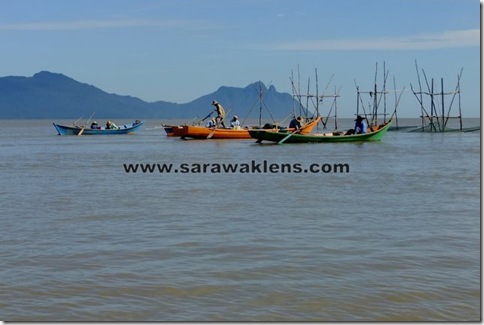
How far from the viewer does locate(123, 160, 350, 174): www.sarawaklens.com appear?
74.5 ft

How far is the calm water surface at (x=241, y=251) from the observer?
24.2 ft

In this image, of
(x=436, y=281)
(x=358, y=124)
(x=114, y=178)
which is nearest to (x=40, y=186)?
(x=114, y=178)

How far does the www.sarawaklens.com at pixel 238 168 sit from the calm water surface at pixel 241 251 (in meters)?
3.42

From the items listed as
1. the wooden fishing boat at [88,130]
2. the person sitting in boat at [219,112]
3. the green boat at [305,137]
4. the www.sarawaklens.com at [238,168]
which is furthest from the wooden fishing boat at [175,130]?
the www.sarawaklens.com at [238,168]

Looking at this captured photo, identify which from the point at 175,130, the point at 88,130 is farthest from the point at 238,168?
the point at 88,130

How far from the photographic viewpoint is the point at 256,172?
22.5 m

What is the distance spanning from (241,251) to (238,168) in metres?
14.3

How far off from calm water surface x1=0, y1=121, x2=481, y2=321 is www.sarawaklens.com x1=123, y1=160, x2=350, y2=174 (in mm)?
3419

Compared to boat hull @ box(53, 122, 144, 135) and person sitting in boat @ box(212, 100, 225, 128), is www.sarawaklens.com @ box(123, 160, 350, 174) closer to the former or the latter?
person sitting in boat @ box(212, 100, 225, 128)

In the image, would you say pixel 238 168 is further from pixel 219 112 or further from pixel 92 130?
pixel 92 130

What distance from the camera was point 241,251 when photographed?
9.77 metres

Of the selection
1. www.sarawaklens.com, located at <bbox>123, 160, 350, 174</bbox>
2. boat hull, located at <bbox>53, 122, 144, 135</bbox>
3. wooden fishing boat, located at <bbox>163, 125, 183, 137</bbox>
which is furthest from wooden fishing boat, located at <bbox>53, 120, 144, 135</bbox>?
www.sarawaklens.com, located at <bbox>123, 160, 350, 174</bbox>

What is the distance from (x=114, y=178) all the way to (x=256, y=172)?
157 inches

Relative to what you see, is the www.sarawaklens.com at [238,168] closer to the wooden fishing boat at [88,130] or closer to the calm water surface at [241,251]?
the calm water surface at [241,251]
